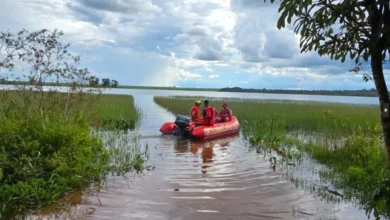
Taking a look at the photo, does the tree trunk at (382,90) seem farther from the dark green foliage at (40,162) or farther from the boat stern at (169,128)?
the boat stern at (169,128)

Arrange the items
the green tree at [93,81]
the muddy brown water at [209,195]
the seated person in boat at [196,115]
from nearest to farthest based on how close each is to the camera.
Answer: the muddy brown water at [209,195] → the green tree at [93,81] → the seated person in boat at [196,115]

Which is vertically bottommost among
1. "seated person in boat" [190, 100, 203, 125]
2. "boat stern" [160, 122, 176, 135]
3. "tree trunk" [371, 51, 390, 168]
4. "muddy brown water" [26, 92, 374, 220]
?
"muddy brown water" [26, 92, 374, 220]

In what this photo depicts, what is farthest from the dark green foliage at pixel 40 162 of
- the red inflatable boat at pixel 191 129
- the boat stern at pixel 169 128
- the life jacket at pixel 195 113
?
the life jacket at pixel 195 113

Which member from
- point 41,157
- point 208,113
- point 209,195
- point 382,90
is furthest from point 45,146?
point 208,113

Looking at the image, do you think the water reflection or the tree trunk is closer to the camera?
the tree trunk

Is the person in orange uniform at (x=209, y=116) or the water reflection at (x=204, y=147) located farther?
the person in orange uniform at (x=209, y=116)

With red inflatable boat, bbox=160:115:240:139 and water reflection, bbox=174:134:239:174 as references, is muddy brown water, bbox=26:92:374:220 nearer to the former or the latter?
water reflection, bbox=174:134:239:174

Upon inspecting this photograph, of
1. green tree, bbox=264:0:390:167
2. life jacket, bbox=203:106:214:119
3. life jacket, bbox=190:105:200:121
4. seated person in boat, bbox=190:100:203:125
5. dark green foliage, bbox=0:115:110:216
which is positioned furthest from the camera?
life jacket, bbox=190:105:200:121

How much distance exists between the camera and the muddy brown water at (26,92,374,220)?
5336mm

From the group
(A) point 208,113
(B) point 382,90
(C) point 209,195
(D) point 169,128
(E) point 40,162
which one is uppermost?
(B) point 382,90

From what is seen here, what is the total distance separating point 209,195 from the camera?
6.20 metres

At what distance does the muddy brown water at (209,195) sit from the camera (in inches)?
210

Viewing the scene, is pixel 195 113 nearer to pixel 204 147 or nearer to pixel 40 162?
pixel 204 147

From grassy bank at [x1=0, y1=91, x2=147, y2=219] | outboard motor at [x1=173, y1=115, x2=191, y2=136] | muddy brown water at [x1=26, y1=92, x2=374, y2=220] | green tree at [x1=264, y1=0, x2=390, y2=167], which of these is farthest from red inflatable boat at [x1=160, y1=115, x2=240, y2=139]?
green tree at [x1=264, y1=0, x2=390, y2=167]
